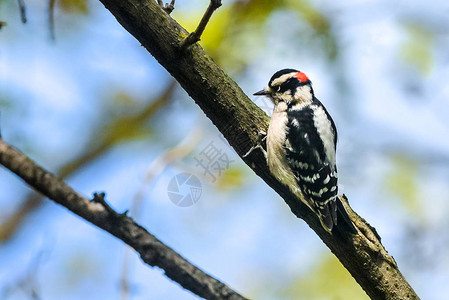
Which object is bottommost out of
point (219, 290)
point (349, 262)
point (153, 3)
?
point (219, 290)

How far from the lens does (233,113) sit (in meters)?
3.64

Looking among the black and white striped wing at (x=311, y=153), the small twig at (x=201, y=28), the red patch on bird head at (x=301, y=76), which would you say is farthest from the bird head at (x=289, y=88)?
the small twig at (x=201, y=28)

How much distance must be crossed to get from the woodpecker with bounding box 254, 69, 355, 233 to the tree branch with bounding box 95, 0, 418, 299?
153mm

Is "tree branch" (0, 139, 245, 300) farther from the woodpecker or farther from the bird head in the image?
the bird head

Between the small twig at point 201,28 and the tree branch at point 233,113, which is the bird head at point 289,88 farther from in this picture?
the small twig at point 201,28

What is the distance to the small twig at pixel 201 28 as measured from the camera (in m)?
2.89

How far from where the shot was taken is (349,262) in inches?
145

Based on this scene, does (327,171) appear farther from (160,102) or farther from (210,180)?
(160,102)

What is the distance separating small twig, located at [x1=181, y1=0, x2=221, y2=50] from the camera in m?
2.89

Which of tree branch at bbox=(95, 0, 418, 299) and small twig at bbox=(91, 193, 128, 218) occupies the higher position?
tree branch at bbox=(95, 0, 418, 299)

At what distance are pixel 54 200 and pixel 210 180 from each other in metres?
4.83

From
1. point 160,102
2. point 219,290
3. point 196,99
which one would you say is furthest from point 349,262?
point 160,102

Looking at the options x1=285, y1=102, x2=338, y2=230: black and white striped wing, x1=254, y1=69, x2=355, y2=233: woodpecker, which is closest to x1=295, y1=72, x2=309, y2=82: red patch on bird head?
x1=254, y1=69, x2=355, y2=233: woodpecker

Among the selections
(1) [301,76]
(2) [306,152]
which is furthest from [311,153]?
(1) [301,76]
